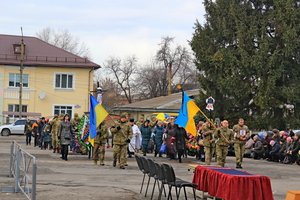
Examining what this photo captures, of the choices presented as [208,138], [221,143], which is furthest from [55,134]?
[221,143]

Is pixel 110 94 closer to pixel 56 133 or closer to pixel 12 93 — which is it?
pixel 12 93

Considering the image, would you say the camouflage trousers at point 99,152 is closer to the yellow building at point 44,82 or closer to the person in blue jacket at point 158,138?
the person in blue jacket at point 158,138

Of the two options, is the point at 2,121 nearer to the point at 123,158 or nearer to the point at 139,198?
the point at 123,158

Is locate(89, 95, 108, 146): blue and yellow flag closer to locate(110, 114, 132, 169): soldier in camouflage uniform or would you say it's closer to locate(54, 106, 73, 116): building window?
A: locate(110, 114, 132, 169): soldier in camouflage uniform

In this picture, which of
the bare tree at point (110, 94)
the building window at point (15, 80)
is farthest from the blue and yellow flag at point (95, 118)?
the bare tree at point (110, 94)

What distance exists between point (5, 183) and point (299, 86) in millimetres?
29206

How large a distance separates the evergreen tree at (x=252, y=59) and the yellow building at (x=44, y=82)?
737 inches

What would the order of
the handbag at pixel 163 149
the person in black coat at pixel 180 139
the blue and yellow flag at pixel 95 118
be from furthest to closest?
the handbag at pixel 163 149
the person in black coat at pixel 180 139
the blue and yellow flag at pixel 95 118

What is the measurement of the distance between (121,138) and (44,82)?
1634 inches

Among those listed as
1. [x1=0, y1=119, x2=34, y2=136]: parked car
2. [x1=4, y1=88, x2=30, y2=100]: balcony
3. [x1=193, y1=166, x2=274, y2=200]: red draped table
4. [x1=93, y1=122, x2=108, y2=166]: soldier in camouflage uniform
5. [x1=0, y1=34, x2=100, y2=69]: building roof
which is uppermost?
[x1=0, y1=34, x2=100, y2=69]: building roof

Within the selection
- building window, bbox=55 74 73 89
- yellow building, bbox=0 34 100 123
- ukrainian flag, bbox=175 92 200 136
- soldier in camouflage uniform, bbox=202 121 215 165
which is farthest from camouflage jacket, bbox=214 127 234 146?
building window, bbox=55 74 73 89

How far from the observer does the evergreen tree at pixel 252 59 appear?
40938 mm

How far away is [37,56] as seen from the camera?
6169 centimetres

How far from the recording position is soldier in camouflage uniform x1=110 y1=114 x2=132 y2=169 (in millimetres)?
21188
